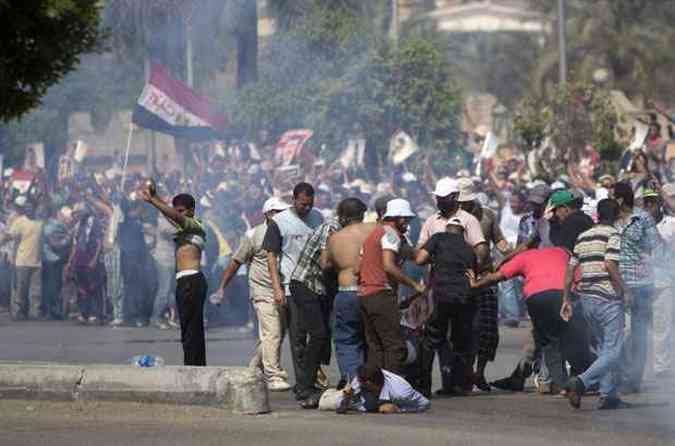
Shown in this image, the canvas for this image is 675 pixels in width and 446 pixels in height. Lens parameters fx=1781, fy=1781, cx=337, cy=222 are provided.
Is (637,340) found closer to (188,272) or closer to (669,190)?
(669,190)

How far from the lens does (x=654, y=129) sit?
1005 inches

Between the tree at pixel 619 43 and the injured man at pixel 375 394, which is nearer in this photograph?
the injured man at pixel 375 394


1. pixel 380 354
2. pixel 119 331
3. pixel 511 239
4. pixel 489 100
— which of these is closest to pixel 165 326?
pixel 119 331

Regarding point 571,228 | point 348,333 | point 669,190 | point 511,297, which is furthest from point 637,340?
point 511,297

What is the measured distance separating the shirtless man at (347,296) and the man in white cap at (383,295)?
6 centimetres

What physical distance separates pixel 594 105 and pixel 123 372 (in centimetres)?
1814

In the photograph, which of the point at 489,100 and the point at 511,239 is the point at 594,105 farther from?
the point at 489,100

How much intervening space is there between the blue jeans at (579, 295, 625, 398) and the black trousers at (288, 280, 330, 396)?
70.3 inches

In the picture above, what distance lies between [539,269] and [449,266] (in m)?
0.64

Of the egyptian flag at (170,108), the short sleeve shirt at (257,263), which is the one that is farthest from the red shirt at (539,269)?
the egyptian flag at (170,108)

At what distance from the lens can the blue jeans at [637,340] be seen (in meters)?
12.9

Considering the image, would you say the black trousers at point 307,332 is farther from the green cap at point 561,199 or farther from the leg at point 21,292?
the leg at point 21,292

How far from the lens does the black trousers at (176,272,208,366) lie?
12.9 m

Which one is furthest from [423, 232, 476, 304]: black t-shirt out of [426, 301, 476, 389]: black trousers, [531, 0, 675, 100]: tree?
[531, 0, 675, 100]: tree
